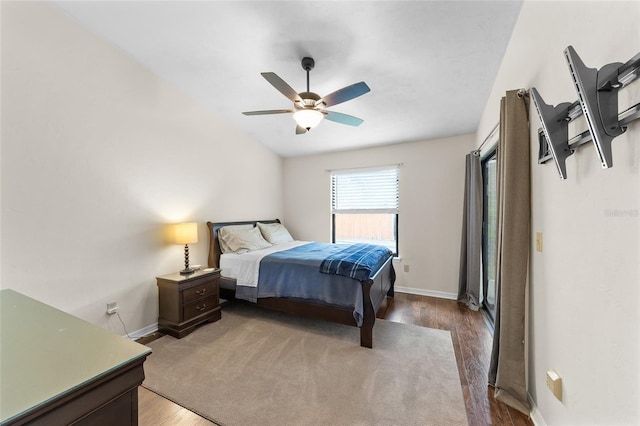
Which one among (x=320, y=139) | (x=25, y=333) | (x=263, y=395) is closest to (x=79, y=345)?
(x=25, y=333)

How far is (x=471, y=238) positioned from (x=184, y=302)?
12.0ft

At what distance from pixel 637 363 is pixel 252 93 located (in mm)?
3583

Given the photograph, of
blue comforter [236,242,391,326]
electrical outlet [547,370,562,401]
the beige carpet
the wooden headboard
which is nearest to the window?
blue comforter [236,242,391,326]

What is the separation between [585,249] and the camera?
1096mm

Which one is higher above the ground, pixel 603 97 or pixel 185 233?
pixel 603 97

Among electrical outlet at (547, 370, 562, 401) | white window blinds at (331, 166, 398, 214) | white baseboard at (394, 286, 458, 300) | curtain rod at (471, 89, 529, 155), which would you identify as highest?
curtain rod at (471, 89, 529, 155)

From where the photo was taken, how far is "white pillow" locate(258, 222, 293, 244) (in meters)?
4.26

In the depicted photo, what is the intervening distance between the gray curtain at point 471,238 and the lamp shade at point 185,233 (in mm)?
3578

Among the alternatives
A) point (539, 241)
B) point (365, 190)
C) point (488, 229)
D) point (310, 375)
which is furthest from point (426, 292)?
point (539, 241)

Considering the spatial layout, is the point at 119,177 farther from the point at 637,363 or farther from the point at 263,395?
the point at 637,363

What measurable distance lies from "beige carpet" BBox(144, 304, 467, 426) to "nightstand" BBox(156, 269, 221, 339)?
114 mm

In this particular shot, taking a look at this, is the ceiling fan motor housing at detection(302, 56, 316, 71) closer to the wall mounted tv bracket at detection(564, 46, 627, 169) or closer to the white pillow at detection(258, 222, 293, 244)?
the wall mounted tv bracket at detection(564, 46, 627, 169)

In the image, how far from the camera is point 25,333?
1014mm

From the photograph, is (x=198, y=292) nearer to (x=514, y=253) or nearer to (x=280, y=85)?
(x=280, y=85)
